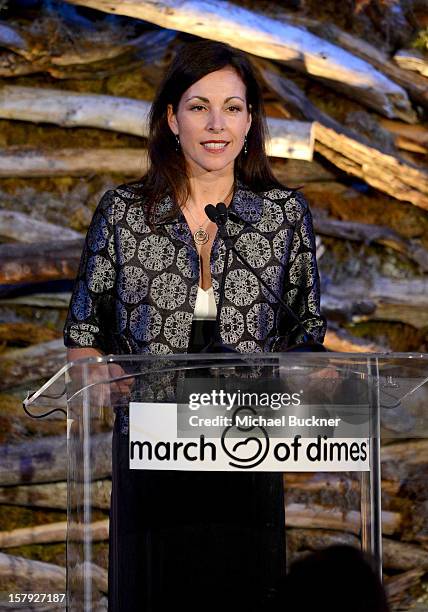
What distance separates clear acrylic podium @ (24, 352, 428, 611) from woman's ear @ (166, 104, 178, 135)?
84 centimetres

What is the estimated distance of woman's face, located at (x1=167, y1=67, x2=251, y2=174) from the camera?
2557 millimetres

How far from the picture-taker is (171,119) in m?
2.70

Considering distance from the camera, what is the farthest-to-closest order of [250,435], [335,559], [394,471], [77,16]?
1. [77,16]
2. [394,471]
3. [250,435]
4. [335,559]

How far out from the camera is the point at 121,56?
482cm

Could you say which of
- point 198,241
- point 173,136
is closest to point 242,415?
point 198,241

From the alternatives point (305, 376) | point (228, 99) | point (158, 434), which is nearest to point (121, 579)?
point (158, 434)

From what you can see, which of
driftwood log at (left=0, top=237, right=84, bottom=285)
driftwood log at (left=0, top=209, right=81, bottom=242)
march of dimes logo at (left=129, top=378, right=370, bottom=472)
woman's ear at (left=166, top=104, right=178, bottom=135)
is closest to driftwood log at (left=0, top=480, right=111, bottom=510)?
driftwood log at (left=0, top=237, right=84, bottom=285)

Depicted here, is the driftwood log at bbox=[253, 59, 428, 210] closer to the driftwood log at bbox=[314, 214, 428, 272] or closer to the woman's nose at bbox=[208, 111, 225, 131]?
the driftwood log at bbox=[314, 214, 428, 272]

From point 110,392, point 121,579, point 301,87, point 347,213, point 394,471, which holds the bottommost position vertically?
point 121,579

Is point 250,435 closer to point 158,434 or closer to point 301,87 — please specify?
point 158,434

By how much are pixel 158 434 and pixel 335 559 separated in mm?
480

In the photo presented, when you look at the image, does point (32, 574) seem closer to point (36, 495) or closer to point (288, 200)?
point (36, 495)

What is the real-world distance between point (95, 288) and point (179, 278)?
0.63ft

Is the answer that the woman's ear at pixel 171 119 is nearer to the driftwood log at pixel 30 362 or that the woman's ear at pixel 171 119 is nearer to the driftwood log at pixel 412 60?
the driftwood log at pixel 30 362
